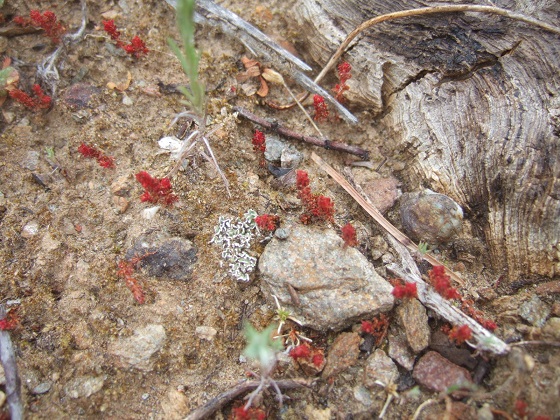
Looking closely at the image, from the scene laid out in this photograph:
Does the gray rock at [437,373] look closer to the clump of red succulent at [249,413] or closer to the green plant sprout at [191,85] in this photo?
the clump of red succulent at [249,413]

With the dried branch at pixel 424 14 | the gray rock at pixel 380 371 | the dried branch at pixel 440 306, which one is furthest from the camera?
the dried branch at pixel 424 14

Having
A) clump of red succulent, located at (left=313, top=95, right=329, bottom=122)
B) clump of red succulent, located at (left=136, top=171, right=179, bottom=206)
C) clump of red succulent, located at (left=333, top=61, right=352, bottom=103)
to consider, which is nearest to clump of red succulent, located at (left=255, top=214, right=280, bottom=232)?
clump of red succulent, located at (left=136, top=171, right=179, bottom=206)

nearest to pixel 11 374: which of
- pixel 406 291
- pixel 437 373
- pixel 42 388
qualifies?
pixel 42 388

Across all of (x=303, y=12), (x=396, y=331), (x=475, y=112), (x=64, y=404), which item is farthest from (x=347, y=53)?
(x=64, y=404)

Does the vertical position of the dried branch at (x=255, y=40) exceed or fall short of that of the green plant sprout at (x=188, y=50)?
it falls short

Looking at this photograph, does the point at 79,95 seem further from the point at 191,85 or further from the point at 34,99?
the point at 191,85

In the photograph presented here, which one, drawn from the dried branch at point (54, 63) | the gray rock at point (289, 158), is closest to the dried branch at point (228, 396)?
the gray rock at point (289, 158)
